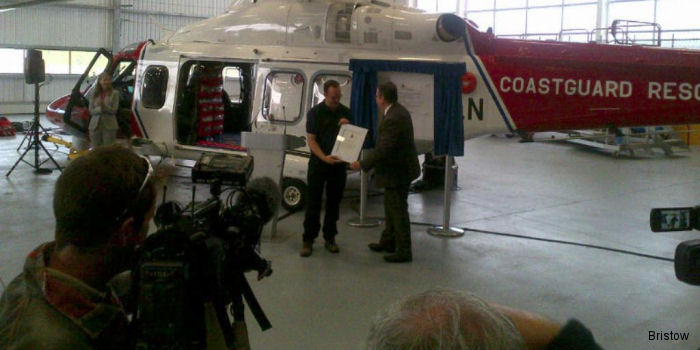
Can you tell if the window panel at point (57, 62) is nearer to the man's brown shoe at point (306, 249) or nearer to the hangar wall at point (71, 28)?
the hangar wall at point (71, 28)

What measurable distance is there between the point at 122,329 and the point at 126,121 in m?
8.43

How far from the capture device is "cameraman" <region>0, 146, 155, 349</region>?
1.47 metres

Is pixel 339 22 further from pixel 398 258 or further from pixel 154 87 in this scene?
pixel 398 258

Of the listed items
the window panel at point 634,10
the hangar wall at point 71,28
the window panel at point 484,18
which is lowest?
the hangar wall at point 71,28

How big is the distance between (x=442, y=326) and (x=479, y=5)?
30.8 metres

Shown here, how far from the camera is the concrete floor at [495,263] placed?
15.4ft

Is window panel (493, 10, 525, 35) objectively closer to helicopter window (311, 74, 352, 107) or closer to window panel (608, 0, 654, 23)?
window panel (608, 0, 654, 23)

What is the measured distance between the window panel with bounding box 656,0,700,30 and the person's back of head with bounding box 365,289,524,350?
25.2 m

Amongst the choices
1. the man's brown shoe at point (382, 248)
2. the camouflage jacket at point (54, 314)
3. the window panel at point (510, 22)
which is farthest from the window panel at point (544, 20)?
the camouflage jacket at point (54, 314)

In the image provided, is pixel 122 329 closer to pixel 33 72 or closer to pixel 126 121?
pixel 126 121

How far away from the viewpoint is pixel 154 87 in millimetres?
9156

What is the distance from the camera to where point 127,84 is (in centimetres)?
998

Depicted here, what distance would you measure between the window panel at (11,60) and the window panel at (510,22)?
64.3 ft

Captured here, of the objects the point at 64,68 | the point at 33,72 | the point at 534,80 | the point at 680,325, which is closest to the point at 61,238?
the point at 680,325
